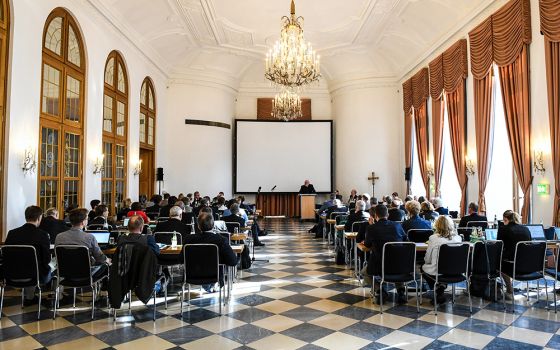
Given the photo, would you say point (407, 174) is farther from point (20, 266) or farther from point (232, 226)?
point (20, 266)

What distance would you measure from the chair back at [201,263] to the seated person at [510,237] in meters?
3.61

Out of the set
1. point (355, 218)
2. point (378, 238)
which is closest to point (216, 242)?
point (378, 238)

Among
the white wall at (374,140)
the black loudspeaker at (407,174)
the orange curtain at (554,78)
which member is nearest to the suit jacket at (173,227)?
the orange curtain at (554,78)

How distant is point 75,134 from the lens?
9297 millimetres

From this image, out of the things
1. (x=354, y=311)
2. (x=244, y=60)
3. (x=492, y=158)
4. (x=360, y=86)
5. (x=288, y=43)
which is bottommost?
(x=354, y=311)

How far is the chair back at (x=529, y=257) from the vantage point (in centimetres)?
500

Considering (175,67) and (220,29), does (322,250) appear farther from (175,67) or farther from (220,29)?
(175,67)

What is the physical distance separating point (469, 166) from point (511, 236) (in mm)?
5859

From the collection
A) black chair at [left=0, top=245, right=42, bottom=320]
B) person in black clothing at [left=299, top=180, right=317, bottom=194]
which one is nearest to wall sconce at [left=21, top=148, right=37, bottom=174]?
black chair at [left=0, top=245, right=42, bottom=320]

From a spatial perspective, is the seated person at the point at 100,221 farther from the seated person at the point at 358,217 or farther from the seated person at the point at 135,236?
the seated person at the point at 358,217

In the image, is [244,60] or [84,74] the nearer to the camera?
[84,74]

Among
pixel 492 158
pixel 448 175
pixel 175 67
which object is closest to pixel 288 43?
pixel 492 158

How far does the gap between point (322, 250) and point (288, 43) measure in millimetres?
4738

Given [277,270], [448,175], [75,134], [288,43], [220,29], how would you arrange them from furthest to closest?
[220,29] < [448,175] < [75,134] < [288,43] < [277,270]
